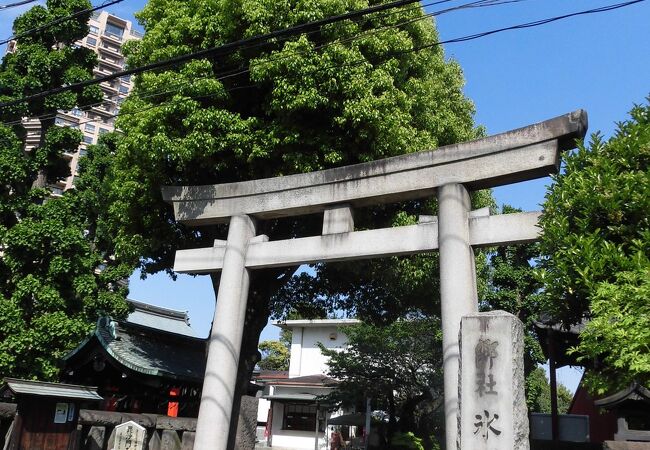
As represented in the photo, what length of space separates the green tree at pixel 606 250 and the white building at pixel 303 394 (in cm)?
2224

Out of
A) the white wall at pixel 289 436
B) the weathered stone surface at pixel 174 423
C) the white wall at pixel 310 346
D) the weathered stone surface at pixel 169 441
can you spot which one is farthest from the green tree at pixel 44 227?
the white wall at pixel 310 346

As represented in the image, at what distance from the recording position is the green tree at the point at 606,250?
5406 millimetres

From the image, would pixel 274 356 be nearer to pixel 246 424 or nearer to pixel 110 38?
pixel 246 424

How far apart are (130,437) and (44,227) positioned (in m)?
5.03

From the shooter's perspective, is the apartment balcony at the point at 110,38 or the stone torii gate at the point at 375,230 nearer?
the stone torii gate at the point at 375,230

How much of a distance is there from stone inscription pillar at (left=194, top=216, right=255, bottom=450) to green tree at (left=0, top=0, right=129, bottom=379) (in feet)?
16.0

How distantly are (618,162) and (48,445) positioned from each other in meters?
11.2

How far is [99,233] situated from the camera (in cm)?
1633

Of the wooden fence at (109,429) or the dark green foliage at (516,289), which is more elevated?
the dark green foliage at (516,289)

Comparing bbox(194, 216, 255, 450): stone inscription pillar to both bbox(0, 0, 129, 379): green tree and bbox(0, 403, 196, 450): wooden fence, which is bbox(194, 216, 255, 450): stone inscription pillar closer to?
bbox(0, 403, 196, 450): wooden fence

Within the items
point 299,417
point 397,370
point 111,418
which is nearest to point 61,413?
point 111,418

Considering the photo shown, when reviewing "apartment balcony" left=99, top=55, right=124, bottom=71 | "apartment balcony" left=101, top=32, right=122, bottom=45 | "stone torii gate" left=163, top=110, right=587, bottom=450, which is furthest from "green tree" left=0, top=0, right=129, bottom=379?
"apartment balcony" left=101, top=32, right=122, bottom=45

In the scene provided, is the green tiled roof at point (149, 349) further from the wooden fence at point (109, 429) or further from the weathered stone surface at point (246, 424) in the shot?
the weathered stone surface at point (246, 424)

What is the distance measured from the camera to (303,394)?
30406 millimetres
